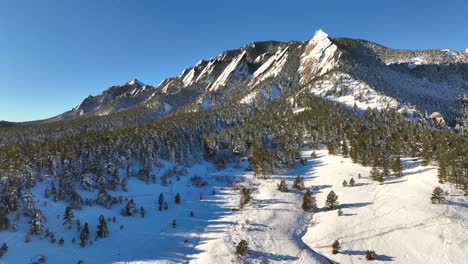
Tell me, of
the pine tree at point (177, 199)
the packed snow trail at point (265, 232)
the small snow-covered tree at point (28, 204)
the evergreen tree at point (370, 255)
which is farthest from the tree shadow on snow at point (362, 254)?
the small snow-covered tree at point (28, 204)

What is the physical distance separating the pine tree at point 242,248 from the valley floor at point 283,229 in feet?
3.58

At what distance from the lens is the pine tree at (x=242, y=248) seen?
5047 cm

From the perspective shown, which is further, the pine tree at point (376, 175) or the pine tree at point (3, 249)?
the pine tree at point (376, 175)

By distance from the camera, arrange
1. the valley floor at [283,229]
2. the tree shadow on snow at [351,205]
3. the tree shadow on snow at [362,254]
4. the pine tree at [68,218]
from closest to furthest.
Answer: the tree shadow on snow at [362,254] < the valley floor at [283,229] < the pine tree at [68,218] < the tree shadow on snow at [351,205]

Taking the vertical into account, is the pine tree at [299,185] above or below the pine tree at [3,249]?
above

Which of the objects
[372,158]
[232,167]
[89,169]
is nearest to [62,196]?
[89,169]

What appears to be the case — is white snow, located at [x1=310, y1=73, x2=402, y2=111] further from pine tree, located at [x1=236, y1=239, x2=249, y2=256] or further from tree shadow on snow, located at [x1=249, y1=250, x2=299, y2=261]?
pine tree, located at [x1=236, y1=239, x2=249, y2=256]

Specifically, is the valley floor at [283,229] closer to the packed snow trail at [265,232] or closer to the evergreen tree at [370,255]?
the packed snow trail at [265,232]

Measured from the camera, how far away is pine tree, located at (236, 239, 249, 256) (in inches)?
1987

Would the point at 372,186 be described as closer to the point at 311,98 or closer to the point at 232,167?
the point at 232,167

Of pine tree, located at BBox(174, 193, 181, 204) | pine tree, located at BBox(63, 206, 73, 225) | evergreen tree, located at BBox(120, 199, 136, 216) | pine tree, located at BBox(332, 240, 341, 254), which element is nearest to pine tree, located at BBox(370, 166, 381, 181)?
pine tree, located at BBox(332, 240, 341, 254)

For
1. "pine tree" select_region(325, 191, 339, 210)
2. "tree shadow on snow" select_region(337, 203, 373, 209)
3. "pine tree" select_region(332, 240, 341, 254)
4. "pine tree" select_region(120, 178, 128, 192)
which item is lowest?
"pine tree" select_region(332, 240, 341, 254)

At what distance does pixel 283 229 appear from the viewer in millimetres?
60719

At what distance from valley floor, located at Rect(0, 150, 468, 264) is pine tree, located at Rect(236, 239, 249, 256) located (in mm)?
1090
